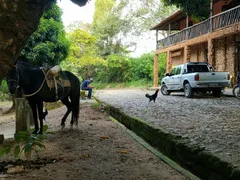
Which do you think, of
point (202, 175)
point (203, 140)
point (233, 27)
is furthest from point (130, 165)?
point (233, 27)

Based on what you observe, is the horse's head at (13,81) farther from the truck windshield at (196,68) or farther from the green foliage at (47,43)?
the truck windshield at (196,68)

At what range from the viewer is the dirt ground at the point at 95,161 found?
133 inches

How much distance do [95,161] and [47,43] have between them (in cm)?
933

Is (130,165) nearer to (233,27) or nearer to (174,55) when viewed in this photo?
(233,27)

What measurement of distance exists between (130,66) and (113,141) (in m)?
32.5

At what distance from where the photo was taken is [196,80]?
1296cm

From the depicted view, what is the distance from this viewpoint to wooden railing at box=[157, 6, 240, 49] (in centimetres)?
1541

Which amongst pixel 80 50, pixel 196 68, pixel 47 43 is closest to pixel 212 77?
pixel 196 68

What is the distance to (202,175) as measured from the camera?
3.35 meters

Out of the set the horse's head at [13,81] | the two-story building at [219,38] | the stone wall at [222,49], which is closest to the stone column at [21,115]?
the horse's head at [13,81]

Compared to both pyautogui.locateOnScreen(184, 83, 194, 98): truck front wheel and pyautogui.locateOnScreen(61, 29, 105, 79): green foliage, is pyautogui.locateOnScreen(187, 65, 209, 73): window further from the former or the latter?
pyautogui.locateOnScreen(61, 29, 105, 79): green foliage

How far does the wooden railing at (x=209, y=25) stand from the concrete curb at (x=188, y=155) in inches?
478

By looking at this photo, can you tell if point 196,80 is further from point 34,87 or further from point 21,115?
point 21,115

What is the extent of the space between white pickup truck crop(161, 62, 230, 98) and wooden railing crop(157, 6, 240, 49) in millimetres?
3505
